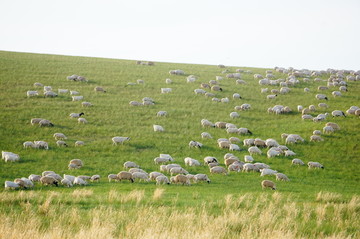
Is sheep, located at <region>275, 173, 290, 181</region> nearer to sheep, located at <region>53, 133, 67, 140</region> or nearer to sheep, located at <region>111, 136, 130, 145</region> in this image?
sheep, located at <region>111, 136, 130, 145</region>

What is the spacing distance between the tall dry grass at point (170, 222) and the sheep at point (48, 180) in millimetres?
4603

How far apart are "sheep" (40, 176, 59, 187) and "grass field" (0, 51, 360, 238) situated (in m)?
0.41

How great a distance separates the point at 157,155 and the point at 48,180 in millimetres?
8737

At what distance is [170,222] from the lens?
436 inches

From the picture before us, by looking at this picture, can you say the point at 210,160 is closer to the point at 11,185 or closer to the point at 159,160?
the point at 159,160

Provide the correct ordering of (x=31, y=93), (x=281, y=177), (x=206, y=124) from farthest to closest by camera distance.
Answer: (x=31, y=93) < (x=206, y=124) < (x=281, y=177)

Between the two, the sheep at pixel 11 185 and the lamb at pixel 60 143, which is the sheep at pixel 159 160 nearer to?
the lamb at pixel 60 143

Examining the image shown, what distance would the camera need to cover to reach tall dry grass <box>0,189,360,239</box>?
9938 millimetres

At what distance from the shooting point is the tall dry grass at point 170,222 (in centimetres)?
994

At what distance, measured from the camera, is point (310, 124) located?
33469mm

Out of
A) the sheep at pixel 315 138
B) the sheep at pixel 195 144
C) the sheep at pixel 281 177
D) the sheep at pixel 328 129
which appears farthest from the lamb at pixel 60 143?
the sheep at pixel 328 129

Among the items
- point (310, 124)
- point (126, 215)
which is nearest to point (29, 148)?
point (126, 215)

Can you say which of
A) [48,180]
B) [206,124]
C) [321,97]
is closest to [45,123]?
[48,180]

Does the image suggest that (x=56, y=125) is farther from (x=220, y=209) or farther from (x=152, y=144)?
(x=220, y=209)
